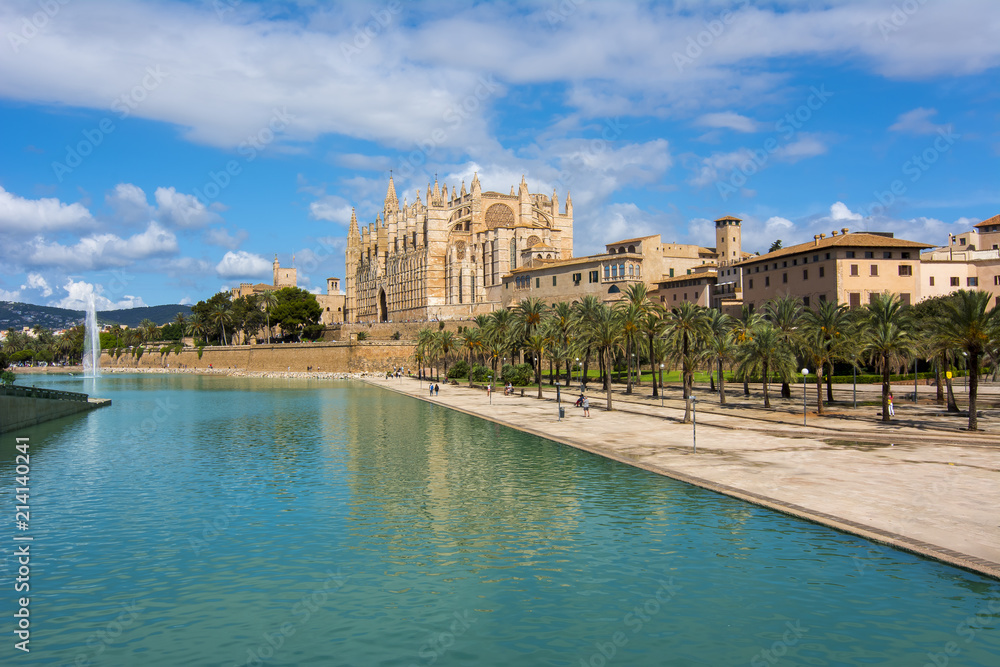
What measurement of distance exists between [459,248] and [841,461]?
98335 mm

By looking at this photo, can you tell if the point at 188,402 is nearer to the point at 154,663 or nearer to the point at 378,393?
the point at 378,393

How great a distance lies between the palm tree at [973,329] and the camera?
2817cm

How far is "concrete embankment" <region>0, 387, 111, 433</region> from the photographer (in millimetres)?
35719

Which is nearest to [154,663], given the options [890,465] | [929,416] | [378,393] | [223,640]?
[223,640]

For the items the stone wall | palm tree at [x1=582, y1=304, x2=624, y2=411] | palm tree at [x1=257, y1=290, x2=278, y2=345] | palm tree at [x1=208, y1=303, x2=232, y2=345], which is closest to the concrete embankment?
palm tree at [x1=582, y1=304, x2=624, y2=411]

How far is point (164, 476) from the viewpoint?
2430 cm

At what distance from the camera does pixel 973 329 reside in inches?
1115

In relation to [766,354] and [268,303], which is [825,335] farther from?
[268,303]

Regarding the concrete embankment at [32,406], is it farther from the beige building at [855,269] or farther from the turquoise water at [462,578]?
the beige building at [855,269]

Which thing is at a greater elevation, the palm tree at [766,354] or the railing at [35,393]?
the palm tree at [766,354]

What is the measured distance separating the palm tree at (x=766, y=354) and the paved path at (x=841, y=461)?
2202 mm

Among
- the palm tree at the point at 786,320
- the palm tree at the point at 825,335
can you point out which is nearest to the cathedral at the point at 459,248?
the palm tree at the point at 786,320

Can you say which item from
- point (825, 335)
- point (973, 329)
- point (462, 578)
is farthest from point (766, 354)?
point (462, 578)

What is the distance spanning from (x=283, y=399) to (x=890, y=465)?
165 feet
